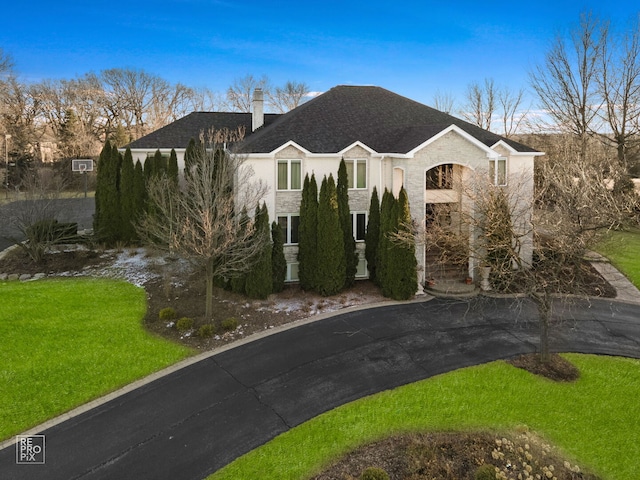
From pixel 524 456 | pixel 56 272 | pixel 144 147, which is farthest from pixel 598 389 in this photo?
pixel 144 147

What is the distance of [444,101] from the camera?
174 ft

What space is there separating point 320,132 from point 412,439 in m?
16.3

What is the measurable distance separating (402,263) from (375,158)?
560 cm

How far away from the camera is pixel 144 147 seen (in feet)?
92.3

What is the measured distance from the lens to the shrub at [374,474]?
8281 mm

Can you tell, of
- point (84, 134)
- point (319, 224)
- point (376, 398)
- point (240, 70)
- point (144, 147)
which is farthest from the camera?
point (240, 70)

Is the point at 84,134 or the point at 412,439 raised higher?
the point at 84,134

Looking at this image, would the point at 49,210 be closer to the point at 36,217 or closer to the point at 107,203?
the point at 36,217

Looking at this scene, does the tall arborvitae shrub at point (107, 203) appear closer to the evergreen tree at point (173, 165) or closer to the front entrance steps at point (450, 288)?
the evergreen tree at point (173, 165)

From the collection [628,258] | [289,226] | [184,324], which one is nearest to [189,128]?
[289,226]

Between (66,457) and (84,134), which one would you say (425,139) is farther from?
(84,134)

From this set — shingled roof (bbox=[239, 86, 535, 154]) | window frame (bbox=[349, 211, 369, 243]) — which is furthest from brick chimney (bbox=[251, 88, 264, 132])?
window frame (bbox=[349, 211, 369, 243])

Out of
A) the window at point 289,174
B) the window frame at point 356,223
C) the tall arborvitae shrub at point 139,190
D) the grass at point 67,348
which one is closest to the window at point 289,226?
the window at point 289,174

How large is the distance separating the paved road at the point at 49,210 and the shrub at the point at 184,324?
1251 centimetres
